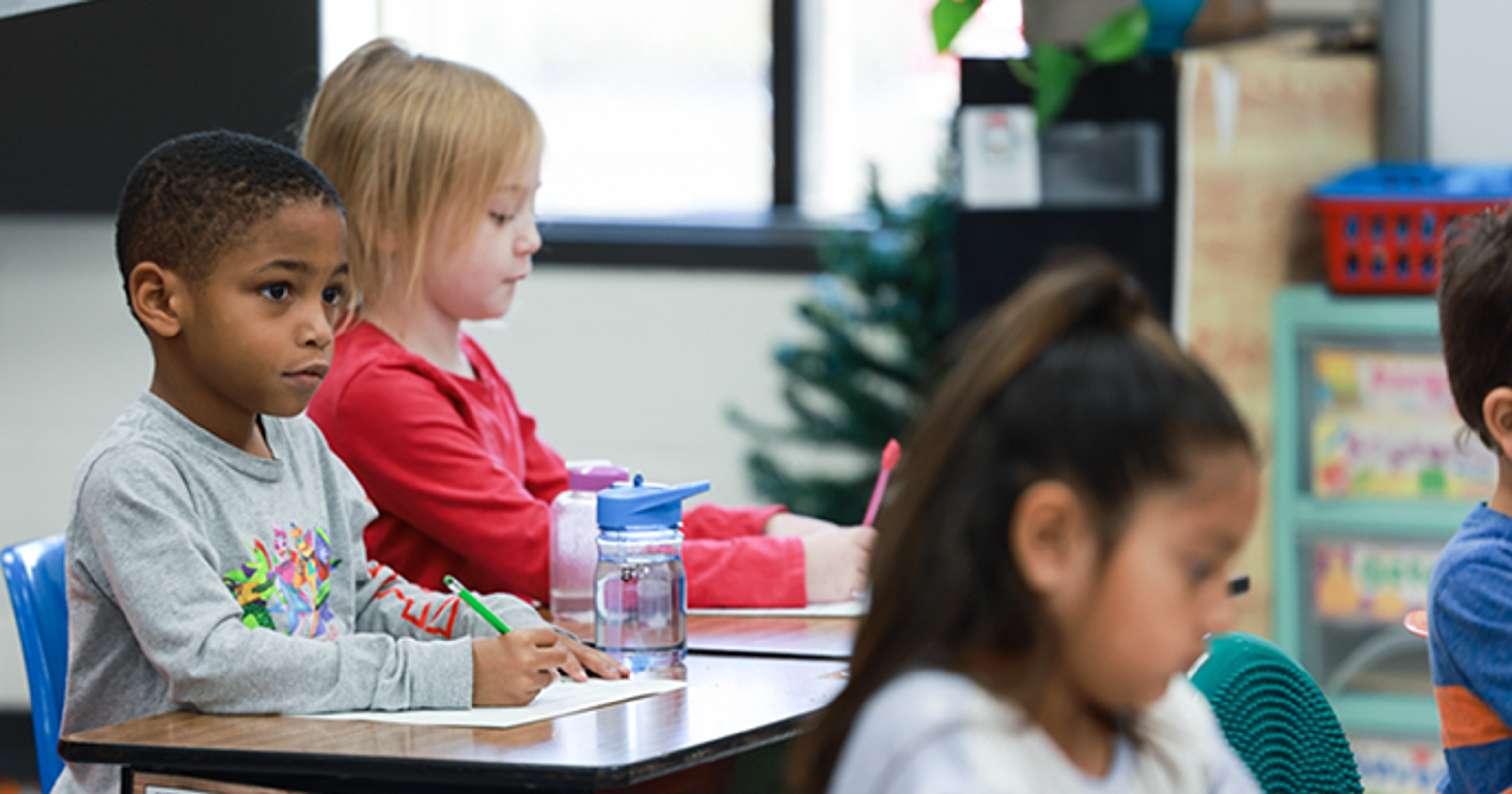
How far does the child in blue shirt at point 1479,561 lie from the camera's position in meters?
1.29

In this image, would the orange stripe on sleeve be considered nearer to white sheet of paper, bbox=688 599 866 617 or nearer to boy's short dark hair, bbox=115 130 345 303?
white sheet of paper, bbox=688 599 866 617

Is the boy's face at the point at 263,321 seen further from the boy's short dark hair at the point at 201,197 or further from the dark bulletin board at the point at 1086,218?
the dark bulletin board at the point at 1086,218

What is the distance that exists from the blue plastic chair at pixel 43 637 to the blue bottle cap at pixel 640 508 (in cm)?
56

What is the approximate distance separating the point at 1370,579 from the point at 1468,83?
1.05 meters

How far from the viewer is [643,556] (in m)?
1.49

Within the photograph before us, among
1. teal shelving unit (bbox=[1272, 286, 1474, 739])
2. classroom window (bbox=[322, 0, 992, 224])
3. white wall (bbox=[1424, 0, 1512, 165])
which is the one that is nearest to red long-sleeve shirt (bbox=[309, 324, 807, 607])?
teal shelving unit (bbox=[1272, 286, 1474, 739])

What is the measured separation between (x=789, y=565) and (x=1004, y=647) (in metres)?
1.02

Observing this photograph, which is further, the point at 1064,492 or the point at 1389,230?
the point at 1389,230

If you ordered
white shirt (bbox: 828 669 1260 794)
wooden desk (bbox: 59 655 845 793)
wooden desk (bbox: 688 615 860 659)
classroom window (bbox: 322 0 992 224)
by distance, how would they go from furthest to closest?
classroom window (bbox: 322 0 992 224) < wooden desk (bbox: 688 615 860 659) < wooden desk (bbox: 59 655 845 793) < white shirt (bbox: 828 669 1260 794)

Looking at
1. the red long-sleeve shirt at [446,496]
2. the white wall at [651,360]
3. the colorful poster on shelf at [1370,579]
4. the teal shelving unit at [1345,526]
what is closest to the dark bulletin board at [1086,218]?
the teal shelving unit at [1345,526]

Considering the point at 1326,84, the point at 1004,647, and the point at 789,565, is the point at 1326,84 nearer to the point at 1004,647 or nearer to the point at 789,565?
the point at 789,565

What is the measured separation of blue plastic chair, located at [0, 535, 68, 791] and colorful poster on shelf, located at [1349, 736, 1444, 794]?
7.67ft

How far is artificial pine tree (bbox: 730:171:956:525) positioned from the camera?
3559 mm

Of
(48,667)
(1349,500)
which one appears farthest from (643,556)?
(1349,500)
